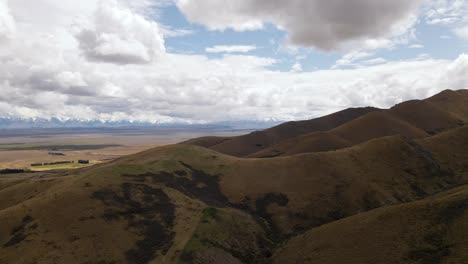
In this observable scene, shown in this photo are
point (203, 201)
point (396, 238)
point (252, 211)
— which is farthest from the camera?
point (252, 211)

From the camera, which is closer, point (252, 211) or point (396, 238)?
point (396, 238)

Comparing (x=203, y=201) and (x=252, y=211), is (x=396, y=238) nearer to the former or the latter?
(x=252, y=211)

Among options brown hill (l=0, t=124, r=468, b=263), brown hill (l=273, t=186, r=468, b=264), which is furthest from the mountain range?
brown hill (l=0, t=124, r=468, b=263)

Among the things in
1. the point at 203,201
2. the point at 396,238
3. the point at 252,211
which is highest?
the point at 396,238

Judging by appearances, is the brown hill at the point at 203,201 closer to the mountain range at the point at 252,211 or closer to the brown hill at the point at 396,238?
the mountain range at the point at 252,211

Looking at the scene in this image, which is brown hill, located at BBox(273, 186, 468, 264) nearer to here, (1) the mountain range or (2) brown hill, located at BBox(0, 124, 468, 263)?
(1) the mountain range

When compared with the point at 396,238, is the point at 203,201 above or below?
below

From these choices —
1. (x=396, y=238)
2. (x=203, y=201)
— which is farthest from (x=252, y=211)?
(x=396, y=238)

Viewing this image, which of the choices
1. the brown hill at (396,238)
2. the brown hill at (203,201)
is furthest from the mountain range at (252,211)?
the brown hill at (203,201)

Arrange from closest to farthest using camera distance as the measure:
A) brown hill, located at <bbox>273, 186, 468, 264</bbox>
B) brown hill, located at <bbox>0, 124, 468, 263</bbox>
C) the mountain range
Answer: brown hill, located at <bbox>273, 186, 468, 264</bbox>
the mountain range
brown hill, located at <bbox>0, 124, 468, 263</bbox>

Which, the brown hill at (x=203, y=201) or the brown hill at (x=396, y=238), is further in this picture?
the brown hill at (x=203, y=201)
